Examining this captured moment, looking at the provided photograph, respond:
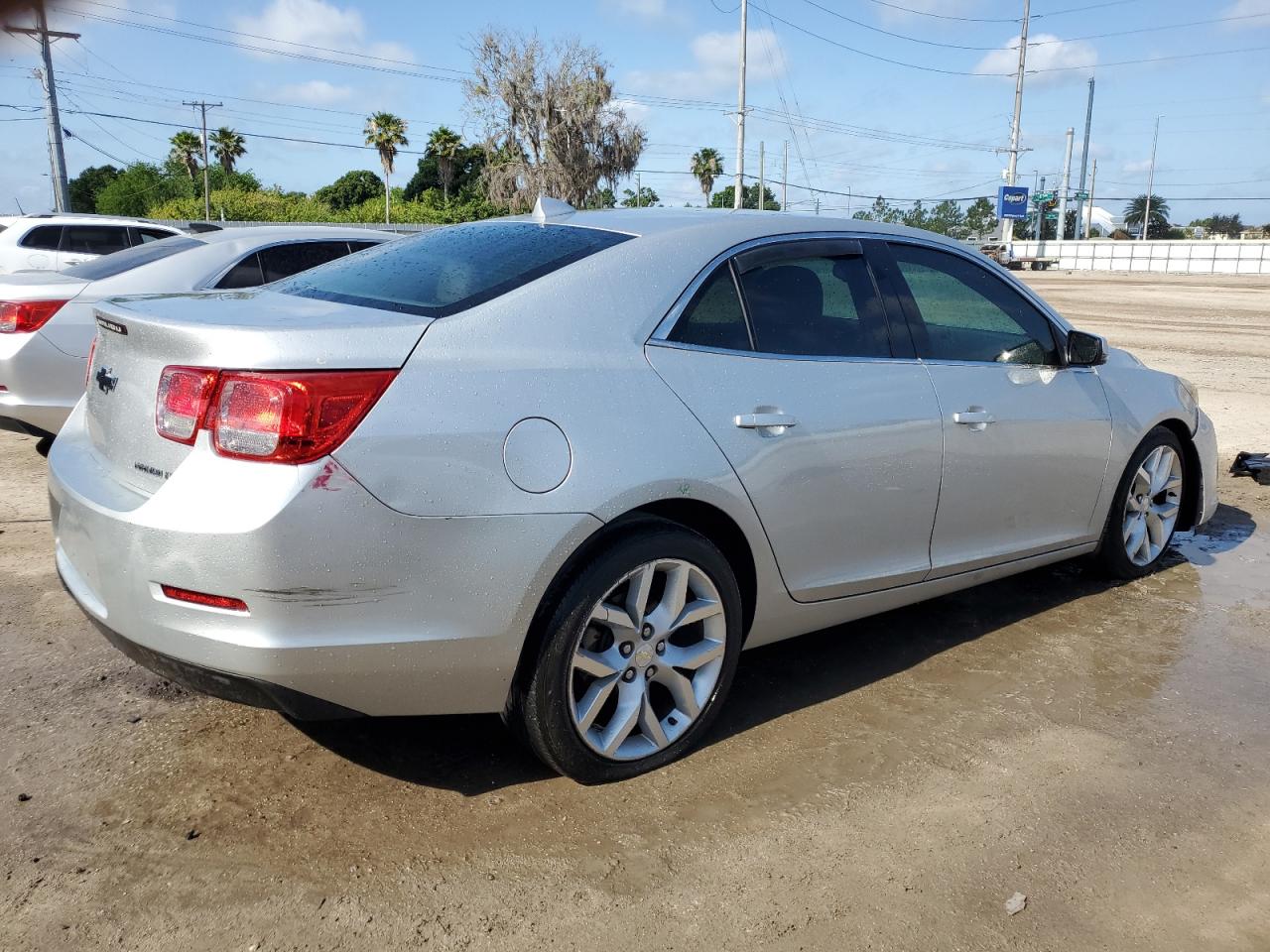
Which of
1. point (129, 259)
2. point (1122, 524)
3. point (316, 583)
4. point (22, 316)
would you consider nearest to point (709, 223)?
point (316, 583)

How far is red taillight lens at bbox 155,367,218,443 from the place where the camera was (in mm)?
2572

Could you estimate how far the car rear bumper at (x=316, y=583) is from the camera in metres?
2.46

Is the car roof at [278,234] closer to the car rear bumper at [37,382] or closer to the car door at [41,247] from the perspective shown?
the car rear bumper at [37,382]

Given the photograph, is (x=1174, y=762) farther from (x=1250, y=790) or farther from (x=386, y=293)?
(x=386, y=293)

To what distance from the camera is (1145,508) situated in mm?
4992

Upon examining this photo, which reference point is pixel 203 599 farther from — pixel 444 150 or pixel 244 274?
pixel 444 150

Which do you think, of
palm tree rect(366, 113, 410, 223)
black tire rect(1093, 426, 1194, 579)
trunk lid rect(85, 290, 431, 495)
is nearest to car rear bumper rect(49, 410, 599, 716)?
trunk lid rect(85, 290, 431, 495)

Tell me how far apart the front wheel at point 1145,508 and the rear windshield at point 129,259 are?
18.7 ft

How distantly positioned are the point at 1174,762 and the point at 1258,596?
2031 millimetres

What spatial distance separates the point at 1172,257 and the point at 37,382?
69.1m

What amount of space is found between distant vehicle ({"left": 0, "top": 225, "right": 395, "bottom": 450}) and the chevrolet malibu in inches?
132

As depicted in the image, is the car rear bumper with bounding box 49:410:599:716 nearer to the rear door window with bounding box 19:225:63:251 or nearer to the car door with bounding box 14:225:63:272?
the car door with bounding box 14:225:63:272

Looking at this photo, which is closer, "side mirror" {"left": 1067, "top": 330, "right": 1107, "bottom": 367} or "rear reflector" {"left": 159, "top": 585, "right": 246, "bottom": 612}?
"rear reflector" {"left": 159, "top": 585, "right": 246, "bottom": 612}

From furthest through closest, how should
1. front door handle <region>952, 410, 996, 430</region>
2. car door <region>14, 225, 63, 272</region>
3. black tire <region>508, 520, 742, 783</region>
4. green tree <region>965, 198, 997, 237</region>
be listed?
green tree <region>965, 198, 997, 237</region> < car door <region>14, 225, 63, 272</region> < front door handle <region>952, 410, 996, 430</region> < black tire <region>508, 520, 742, 783</region>
